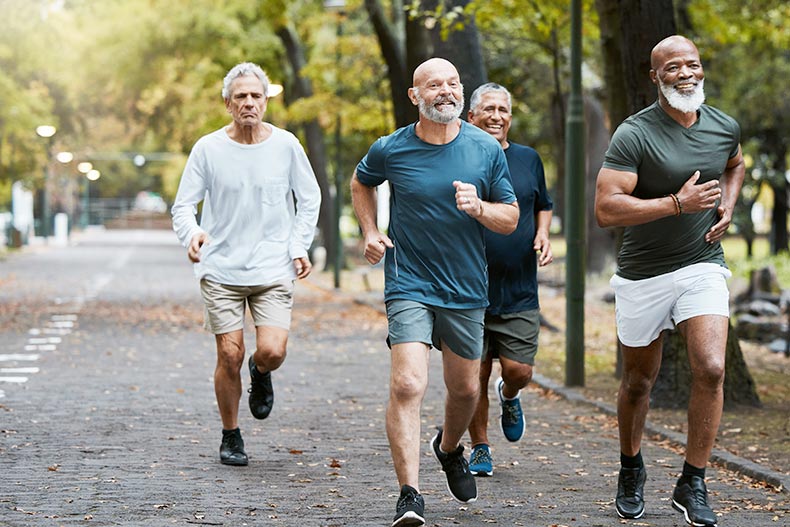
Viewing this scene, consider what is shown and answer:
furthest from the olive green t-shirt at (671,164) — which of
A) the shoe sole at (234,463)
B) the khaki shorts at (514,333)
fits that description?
the shoe sole at (234,463)

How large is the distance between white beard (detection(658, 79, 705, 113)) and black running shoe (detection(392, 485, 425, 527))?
1997mm

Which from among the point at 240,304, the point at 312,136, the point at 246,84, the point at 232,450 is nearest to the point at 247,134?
the point at 246,84

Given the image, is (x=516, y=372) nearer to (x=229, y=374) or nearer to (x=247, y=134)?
(x=229, y=374)

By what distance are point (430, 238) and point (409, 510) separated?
3.86ft

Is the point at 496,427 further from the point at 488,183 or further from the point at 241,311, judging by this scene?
the point at 488,183

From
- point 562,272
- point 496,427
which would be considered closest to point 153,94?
point 562,272

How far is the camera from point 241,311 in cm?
806

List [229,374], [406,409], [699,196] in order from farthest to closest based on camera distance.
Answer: [229,374]
[406,409]
[699,196]

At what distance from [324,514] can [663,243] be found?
6.53ft

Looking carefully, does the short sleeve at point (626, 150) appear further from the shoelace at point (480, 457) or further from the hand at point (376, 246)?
the shoelace at point (480, 457)

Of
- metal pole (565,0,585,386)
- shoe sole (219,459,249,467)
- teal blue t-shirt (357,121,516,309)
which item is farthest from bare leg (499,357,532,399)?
metal pole (565,0,585,386)

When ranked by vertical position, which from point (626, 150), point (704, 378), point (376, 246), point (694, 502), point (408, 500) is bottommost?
point (694, 502)

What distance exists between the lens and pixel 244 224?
796 cm

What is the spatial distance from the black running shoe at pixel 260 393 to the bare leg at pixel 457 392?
73.0 inches
